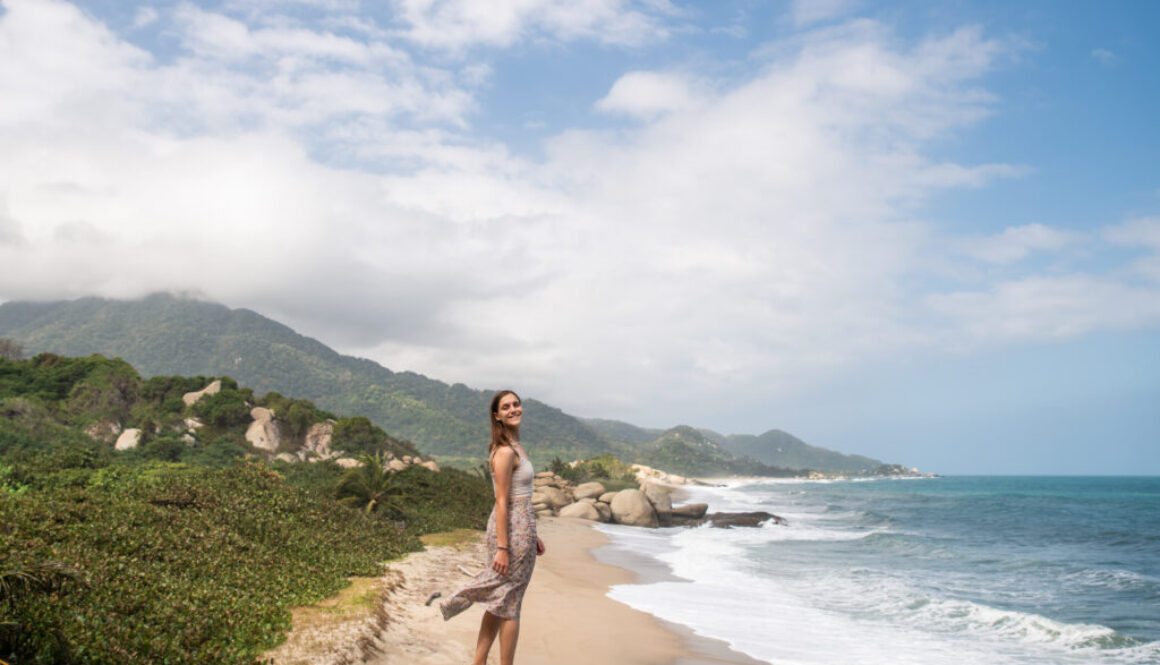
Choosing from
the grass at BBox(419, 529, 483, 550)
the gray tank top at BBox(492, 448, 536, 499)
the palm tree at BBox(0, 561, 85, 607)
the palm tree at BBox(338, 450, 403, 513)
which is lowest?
the grass at BBox(419, 529, 483, 550)

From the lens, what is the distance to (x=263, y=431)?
103ft

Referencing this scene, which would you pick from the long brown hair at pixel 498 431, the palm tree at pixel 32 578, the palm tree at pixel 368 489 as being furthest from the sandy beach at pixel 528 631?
the palm tree at pixel 368 489

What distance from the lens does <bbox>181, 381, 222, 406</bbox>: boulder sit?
32969 mm

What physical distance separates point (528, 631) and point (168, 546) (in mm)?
4517

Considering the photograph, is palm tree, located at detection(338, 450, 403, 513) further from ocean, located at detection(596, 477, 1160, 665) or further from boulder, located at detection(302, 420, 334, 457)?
boulder, located at detection(302, 420, 334, 457)

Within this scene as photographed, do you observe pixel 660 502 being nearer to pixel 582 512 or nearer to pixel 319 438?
pixel 582 512

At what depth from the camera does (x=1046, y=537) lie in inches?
1127

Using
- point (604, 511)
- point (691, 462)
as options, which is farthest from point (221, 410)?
point (691, 462)

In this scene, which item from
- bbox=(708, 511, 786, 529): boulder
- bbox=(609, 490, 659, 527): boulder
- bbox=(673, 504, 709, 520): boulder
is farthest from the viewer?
bbox=(673, 504, 709, 520): boulder

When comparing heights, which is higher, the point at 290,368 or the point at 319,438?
the point at 290,368

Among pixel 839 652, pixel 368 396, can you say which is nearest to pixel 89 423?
pixel 839 652

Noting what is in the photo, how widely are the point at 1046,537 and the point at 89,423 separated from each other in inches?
1530

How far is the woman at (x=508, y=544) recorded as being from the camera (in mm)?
5094

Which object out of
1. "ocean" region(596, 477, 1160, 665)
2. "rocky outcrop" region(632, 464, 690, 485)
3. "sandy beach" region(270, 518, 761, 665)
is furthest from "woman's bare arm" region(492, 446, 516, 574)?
"rocky outcrop" region(632, 464, 690, 485)
